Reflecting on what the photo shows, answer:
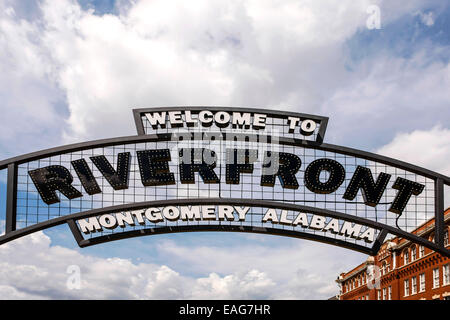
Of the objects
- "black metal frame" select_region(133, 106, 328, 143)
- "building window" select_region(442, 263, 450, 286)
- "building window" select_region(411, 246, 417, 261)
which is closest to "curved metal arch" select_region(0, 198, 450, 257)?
"black metal frame" select_region(133, 106, 328, 143)

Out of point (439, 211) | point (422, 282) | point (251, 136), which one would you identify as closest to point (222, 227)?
point (251, 136)

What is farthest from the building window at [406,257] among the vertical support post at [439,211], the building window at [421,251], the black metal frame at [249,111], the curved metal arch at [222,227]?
the black metal frame at [249,111]

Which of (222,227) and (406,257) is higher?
(406,257)

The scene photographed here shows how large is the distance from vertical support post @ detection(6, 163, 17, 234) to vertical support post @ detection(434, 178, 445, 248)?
14.7 m

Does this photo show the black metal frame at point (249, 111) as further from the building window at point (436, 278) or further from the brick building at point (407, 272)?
the building window at point (436, 278)

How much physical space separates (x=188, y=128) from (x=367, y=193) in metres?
6.90

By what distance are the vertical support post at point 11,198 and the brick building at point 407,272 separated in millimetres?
26127

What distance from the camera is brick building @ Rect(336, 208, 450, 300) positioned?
1599 inches

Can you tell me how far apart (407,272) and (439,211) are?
3390 cm

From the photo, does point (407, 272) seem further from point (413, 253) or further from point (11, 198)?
point (11, 198)

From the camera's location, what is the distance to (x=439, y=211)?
18312mm

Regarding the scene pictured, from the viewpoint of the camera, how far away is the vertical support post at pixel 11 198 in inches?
683

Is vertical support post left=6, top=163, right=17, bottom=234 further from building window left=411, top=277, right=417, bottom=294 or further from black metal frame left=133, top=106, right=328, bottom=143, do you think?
building window left=411, top=277, right=417, bottom=294
